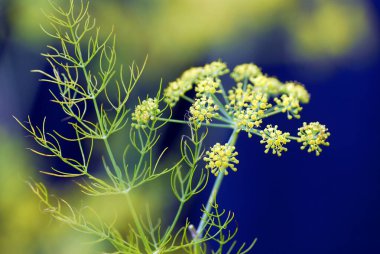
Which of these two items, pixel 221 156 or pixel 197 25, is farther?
pixel 197 25

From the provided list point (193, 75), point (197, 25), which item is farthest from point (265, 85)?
point (197, 25)

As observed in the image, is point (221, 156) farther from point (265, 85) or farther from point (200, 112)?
point (265, 85)

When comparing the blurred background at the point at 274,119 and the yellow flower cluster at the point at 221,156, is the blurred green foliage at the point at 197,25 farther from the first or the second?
the yellow flower cluster at the point at 221,156

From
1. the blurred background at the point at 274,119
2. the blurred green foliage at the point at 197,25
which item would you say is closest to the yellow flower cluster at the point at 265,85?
the blurred background at the point at 274,119

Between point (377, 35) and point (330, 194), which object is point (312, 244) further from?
point (377, 35)

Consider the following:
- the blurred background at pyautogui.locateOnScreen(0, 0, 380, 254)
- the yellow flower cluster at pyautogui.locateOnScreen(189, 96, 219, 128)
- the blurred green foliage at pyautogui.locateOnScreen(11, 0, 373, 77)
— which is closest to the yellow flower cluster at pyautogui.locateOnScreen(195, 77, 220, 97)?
the yellow flower cluster at pyautogui.locateOnScreen(189, 96, 219, 128)

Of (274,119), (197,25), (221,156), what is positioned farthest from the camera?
(274,119)

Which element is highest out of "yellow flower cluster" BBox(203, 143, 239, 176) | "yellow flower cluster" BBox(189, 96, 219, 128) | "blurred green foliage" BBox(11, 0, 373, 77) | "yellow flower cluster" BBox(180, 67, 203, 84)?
"blurred green foliage" BBox(11, 0, 373, 77)

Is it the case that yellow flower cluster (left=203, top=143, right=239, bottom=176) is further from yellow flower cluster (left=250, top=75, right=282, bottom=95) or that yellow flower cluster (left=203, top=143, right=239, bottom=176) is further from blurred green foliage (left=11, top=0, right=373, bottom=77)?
blurred green foliage (left=11, top=0, right=373, bottom=77)
